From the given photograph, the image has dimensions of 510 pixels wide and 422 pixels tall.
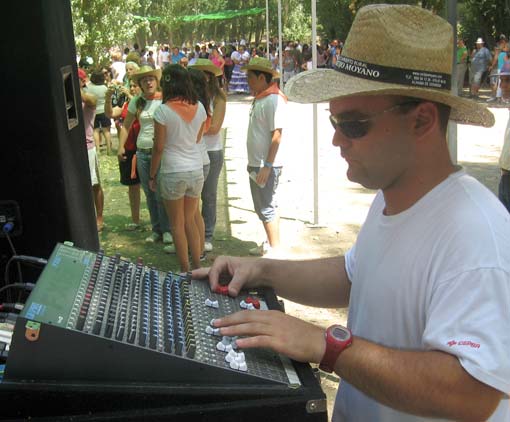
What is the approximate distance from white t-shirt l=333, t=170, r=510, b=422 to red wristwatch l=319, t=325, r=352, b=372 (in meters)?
0.16

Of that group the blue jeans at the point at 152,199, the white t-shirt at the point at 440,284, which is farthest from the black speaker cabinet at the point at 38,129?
the blue jeans at the point at 152,199

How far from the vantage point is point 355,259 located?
1686 mm

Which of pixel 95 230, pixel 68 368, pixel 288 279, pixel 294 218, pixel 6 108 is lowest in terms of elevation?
pixel 294 218

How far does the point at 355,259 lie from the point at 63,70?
155cm

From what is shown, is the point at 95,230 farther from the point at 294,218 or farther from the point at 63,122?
the point at 294,218

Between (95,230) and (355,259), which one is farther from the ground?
(355,259)

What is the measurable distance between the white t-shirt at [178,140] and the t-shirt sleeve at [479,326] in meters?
4.33

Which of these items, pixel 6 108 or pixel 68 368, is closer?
pixel 68 368

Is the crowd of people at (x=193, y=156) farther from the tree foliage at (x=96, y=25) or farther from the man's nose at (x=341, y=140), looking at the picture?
the tree foliage at (x=96, y=25)

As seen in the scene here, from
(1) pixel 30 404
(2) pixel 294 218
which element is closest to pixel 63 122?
(1) pixel 30 404

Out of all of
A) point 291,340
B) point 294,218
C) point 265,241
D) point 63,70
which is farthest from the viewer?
point 294,218

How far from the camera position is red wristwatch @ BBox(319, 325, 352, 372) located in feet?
4.24

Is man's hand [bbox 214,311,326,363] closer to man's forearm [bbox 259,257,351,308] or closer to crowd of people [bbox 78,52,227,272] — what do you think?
man's forearm [bbox 259,257,351,308]

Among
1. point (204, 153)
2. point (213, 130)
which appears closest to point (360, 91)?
point (204, 153)
